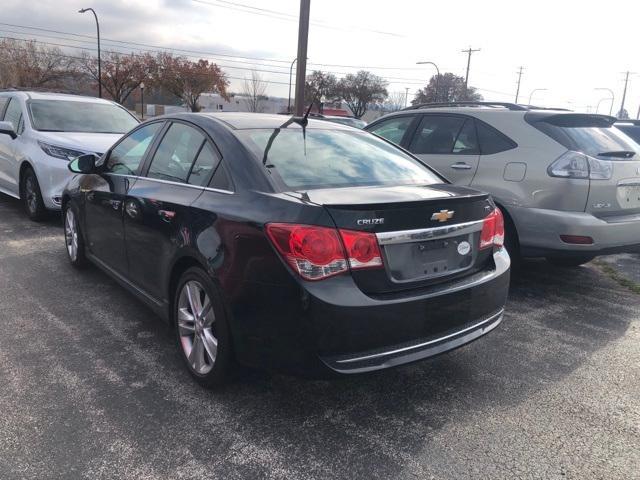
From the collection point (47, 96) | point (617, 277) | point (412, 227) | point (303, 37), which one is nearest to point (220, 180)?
point (412, 227)

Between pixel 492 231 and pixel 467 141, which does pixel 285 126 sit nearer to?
pixel 492 231

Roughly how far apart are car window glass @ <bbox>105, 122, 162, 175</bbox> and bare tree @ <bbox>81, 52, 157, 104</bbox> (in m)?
58.8

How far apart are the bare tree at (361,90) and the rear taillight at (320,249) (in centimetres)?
7343

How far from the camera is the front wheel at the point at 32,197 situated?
7.01 m

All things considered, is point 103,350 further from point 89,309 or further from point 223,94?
point 223,94

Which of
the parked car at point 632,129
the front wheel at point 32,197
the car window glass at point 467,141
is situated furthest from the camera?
the parked car at point 632,129

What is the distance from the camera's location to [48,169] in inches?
265

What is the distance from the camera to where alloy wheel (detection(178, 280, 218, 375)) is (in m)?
2.91

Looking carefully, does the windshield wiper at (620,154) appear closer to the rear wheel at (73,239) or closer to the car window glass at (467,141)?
the car window glass at (467,141)

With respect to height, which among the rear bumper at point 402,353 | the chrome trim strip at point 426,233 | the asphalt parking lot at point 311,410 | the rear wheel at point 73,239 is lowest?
the asphalt parking lot at point 311,410

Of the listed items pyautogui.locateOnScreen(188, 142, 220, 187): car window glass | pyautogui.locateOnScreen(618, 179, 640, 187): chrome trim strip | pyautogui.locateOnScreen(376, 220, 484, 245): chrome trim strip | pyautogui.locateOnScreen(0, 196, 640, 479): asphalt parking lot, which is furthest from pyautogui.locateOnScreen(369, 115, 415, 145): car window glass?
pyautogui.locateOnScreen(376, 220, 484, 245): chrome trim strip

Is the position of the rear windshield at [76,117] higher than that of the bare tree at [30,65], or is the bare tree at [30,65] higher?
the bare tree at [30,65]

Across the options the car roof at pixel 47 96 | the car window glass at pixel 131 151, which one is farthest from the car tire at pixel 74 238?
the car roof at pixel 47 96

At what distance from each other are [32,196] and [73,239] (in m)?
2.63
